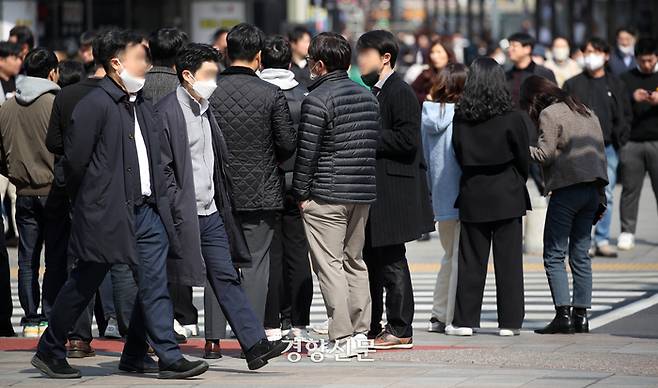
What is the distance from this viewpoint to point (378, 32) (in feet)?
33.0

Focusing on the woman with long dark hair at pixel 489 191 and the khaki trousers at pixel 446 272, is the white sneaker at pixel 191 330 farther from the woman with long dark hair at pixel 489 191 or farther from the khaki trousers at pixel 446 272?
the woman with long dark hair at pixel 489 191

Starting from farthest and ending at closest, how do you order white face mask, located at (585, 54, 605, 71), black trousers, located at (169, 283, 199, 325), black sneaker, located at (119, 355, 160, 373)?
white face mask, located at (585, 54, 605, 71) → black trousers, located at (169, 283, 199, 325) → black sneaker, located at (119, 355, 160, 373)

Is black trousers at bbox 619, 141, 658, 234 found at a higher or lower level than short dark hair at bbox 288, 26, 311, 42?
lower

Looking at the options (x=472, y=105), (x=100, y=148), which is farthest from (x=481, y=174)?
(x=100, y=148)

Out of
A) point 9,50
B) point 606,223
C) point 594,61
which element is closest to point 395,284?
point 9,50

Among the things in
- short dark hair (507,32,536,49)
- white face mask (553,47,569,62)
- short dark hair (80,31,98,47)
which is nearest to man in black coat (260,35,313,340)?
short dark hair (80,31,98,47)

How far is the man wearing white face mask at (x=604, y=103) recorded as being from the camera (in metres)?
15.5

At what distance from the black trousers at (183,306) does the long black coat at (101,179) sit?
250cm

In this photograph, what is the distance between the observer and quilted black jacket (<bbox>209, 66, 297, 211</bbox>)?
9.55 metres

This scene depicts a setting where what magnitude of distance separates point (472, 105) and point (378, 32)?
31.9 inches

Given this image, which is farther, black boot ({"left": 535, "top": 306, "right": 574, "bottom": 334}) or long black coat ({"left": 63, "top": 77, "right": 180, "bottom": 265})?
black boot ({"left": 535, "top": 306, "right": 574, "bottom": 334})

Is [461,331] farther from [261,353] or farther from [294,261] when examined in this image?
[261,353]

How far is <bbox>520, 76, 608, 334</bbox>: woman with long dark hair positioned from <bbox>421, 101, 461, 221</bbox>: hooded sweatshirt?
0.57m

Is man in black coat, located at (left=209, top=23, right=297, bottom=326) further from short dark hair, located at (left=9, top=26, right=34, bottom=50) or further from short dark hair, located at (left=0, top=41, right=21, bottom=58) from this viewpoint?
short dark hair, located at (left=9, top=26, right=34, bottom=50)
